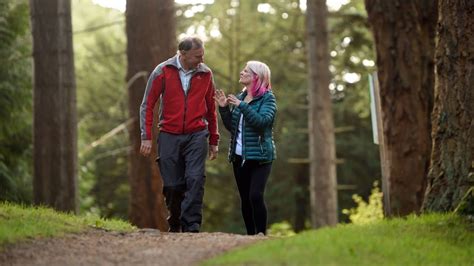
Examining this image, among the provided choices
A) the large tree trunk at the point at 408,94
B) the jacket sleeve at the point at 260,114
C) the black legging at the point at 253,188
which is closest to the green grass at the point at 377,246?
the black legging at the point at 253,188

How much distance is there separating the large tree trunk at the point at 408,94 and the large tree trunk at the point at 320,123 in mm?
9352

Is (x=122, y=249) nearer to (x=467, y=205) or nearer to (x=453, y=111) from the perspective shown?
(x=467, y=205)

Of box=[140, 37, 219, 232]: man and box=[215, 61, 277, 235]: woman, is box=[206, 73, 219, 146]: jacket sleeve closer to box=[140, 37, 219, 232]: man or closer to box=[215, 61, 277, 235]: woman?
box=[140, 37, 219, 232]: man

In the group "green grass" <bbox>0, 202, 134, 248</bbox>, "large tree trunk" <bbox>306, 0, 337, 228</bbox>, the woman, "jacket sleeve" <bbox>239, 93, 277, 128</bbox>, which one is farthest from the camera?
"large tree trunk" <bbox>306, 0, 337, 228</bbox>

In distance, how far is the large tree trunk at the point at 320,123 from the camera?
23.5 meters

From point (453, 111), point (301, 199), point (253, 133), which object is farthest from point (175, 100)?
point (301, 199)

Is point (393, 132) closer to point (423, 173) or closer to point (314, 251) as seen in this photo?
point (423, 173)

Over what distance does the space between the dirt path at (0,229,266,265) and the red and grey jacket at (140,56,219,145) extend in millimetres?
1403

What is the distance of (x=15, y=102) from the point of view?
63.6 ft

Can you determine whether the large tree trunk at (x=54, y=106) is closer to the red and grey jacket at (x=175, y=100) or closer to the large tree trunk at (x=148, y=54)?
the large tree trunk at (x=148, y=54)

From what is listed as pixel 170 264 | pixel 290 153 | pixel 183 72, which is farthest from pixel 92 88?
pixel 170 264

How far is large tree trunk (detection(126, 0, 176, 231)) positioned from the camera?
15.5 m

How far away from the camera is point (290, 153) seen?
3684cm

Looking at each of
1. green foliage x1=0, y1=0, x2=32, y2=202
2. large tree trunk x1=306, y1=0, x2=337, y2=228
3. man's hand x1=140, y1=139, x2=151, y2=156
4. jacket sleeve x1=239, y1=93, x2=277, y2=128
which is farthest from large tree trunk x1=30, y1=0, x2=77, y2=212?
large tree trunk x1=306, y1=0, x2=337, y2=228
